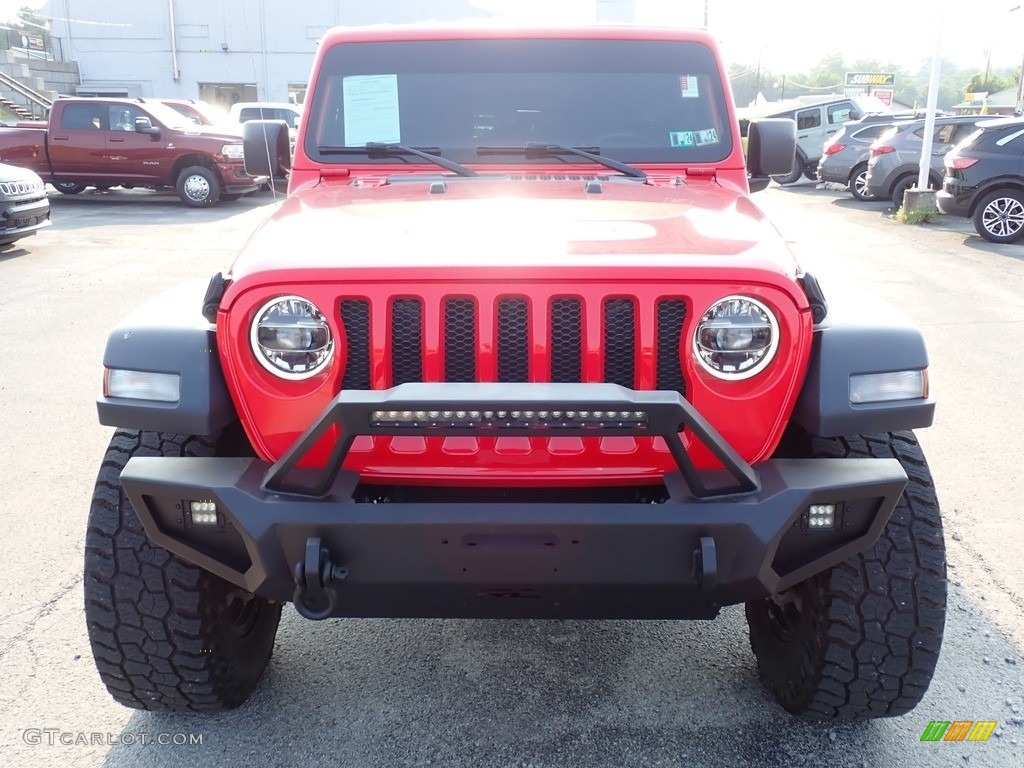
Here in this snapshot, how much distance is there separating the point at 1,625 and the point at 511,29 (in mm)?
2713

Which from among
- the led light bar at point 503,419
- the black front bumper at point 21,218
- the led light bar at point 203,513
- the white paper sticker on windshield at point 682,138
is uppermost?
the white paper sticker on windshield at point 682,138

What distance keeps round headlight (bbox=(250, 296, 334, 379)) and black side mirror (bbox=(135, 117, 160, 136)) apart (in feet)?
46.7

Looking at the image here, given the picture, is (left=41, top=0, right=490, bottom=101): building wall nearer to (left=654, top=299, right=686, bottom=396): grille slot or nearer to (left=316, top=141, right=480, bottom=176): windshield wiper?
(left=316, top=141, right=480, bottom=176): windshield wiper

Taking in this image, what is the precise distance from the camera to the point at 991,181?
11102 millimetres

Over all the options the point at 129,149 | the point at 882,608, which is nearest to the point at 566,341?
the point at 882,608

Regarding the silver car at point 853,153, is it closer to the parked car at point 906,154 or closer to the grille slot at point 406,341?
the parked car at point 906,154

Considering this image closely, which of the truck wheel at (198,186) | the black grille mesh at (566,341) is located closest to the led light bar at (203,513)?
the black grille mesh at (566,341)

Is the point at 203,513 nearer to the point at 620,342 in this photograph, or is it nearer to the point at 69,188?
the point at 620,342

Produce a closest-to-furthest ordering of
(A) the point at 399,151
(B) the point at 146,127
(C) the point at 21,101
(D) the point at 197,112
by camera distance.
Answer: (A) the point at 399,151 < (B) the point at 146,127 < (D) the point at 197,112 < (C) the point at 21,101

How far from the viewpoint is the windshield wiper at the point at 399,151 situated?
3.09m

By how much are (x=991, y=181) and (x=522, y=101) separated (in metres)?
9.91

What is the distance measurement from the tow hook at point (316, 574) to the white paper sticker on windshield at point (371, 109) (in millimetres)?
1799

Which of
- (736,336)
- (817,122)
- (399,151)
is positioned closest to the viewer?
(736,336)

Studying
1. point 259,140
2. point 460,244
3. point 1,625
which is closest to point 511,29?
point 259,140
